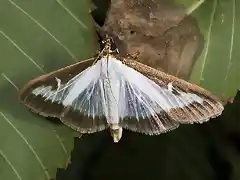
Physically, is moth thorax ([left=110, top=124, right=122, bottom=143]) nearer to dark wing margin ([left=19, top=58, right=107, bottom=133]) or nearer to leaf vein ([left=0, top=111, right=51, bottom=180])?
dark wing margin ([left=19, top=58, right=107, bottom=133])

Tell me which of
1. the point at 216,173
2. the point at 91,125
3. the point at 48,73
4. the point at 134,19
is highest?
the point at 134,19

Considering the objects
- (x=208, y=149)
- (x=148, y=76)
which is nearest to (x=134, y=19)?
(x=148, y=76)

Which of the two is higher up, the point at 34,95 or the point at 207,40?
the point at 207,40

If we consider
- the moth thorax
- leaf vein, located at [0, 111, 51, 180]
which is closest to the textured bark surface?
the moth thorax

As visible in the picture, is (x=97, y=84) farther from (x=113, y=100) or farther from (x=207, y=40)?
(x=207, y=40)

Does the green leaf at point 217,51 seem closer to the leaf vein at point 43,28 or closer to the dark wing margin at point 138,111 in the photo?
the dark wing margin at point 138,111

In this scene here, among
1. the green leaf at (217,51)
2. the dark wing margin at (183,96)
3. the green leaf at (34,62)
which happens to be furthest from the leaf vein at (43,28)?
the green leaf at (217,51)
